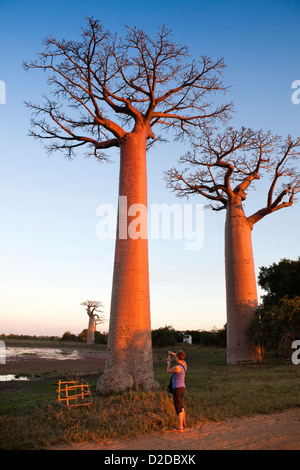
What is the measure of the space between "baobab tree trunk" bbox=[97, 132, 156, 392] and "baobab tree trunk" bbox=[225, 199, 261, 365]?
271 inches

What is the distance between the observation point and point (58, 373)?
1429 cm

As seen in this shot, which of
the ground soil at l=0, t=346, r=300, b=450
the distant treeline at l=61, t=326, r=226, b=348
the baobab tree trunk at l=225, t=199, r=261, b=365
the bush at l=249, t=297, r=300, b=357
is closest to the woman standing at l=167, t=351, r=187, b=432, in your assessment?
the ground soil at l=0, t=346, r=300, b=450

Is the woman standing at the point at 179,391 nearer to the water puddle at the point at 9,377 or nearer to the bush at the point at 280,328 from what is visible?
the water puddle at the point at 9,377

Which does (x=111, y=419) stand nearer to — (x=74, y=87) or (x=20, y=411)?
(x=20, y=411)

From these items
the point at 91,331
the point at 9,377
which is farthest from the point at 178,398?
the point at 91,331

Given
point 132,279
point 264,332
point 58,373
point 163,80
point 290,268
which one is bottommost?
point 58,373

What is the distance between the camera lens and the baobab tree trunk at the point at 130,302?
30.8 feet

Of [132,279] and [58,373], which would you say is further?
[58,373]

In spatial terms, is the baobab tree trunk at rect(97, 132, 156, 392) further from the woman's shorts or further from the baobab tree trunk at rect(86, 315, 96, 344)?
the baobab tree trunk at rect(86, 315, 96, 344)

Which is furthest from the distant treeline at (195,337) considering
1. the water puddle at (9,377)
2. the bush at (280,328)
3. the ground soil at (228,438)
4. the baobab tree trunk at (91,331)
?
the ground soil at (228,438)

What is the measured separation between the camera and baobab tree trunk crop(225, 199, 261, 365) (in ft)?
51.7

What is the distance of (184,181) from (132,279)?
9.41 meters

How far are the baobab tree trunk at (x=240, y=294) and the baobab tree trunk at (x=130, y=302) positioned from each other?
22.6 feet
